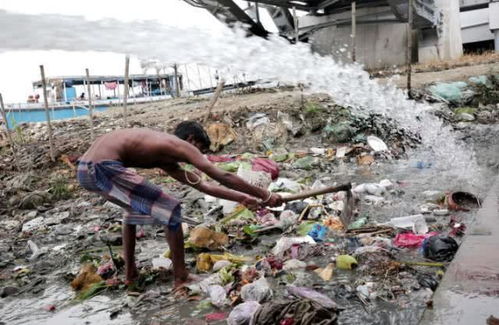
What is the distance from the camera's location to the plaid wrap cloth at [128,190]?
117 inches

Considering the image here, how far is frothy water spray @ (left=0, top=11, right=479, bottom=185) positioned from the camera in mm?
4184

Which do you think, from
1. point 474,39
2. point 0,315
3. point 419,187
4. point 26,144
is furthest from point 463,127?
point 474,39

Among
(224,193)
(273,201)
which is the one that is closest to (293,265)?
(273,201)

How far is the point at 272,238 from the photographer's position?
4.17 m

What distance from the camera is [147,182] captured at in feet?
10.1

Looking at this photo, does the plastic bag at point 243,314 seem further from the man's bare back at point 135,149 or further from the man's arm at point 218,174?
the man's bare back at point 135,149

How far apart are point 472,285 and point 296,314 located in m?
0.82

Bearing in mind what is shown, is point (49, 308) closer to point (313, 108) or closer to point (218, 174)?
point (218, 174)

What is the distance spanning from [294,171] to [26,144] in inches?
259

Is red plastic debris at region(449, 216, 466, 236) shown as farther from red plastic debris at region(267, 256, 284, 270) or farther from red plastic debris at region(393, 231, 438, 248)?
red plastic debris at region(267, 256, 284, 270)

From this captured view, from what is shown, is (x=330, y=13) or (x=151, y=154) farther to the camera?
(x=330, y=13)

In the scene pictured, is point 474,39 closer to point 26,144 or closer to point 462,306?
point 26,144

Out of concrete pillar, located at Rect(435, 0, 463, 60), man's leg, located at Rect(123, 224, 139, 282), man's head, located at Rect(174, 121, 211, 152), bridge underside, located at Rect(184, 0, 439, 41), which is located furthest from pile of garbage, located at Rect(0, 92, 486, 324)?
concrete pillar, located at Rect(435, 0, 463, 60)

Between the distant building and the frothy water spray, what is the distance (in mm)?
6446
